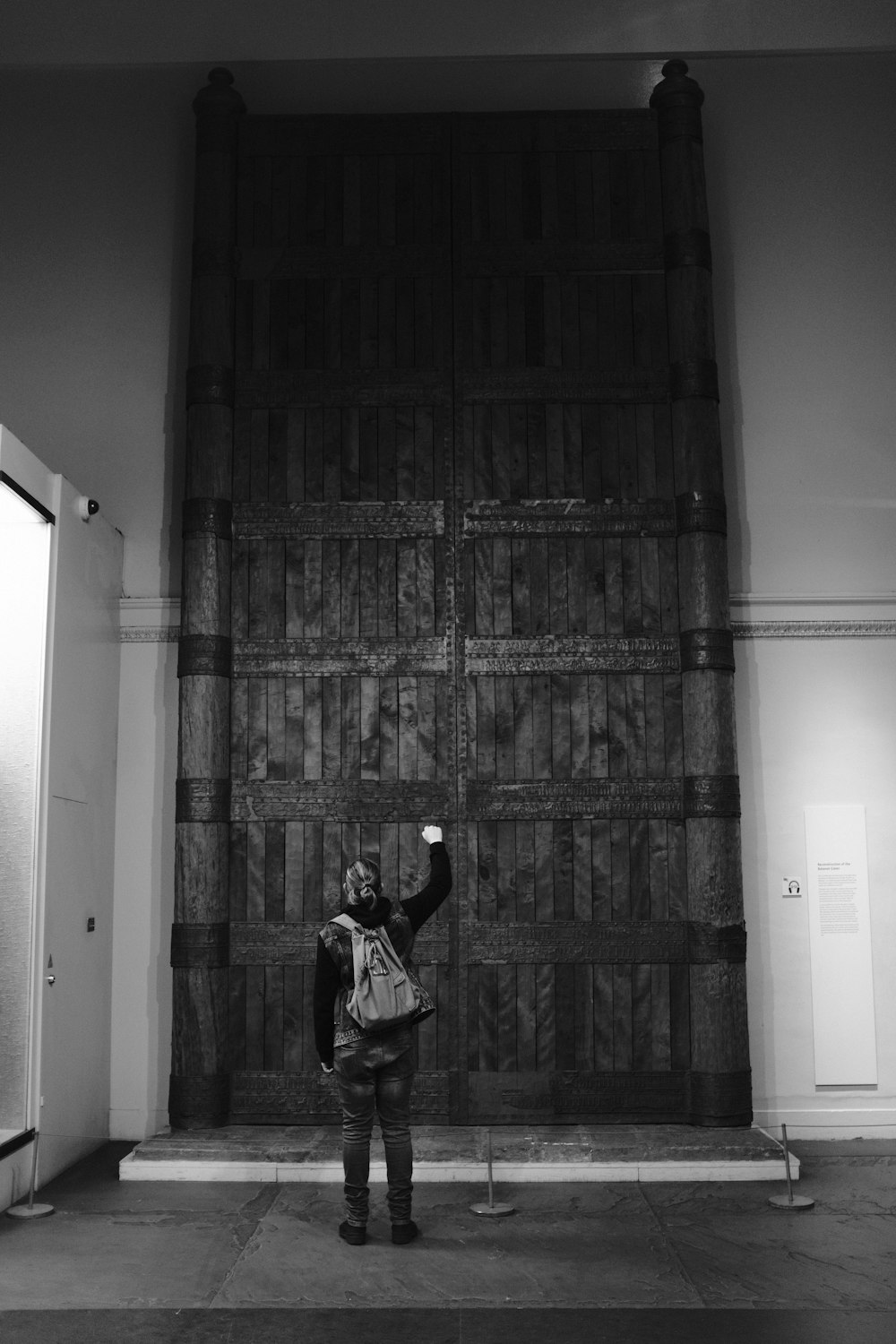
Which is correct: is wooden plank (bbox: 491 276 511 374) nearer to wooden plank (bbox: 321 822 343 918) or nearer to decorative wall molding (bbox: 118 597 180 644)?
decorative wall molding (bbox: 118 597 180 644)

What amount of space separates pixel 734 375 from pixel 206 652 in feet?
13.5

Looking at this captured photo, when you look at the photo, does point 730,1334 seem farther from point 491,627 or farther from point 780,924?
point 491,627

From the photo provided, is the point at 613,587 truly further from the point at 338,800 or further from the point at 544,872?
the point at 338,800

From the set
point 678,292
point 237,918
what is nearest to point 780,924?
point 237,918

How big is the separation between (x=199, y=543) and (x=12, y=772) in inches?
78.5

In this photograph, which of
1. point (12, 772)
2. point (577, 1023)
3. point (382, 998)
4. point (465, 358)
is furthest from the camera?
point (465, 358)

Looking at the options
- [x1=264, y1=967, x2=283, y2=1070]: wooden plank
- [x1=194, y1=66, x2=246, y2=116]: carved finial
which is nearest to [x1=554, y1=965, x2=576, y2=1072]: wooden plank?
[x1=264, y1=967, x2=283, y2=1070]: wooden plank

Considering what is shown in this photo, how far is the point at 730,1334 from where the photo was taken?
5027 mm

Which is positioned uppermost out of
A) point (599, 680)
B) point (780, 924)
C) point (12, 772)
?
point (599, 680)

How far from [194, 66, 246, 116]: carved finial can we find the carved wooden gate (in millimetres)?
29

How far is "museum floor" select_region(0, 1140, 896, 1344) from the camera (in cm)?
511

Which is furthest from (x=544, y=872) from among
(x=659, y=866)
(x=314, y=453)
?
(x=314, y=453)

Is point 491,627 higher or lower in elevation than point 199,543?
lower

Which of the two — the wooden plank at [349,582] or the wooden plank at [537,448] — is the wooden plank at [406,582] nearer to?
the wooden plank at [349,582]
